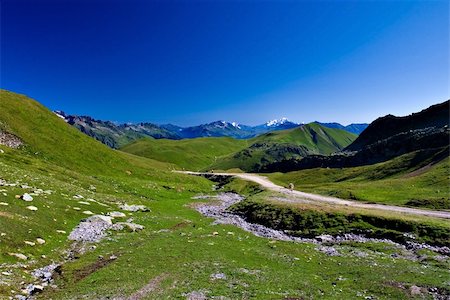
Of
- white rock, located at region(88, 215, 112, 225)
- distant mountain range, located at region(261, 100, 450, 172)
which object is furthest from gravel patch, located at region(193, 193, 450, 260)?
distant mountain range, located at region(261, 100, 450, 172)

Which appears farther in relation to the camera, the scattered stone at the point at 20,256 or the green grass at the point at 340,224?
the green grass at the point at 340,224

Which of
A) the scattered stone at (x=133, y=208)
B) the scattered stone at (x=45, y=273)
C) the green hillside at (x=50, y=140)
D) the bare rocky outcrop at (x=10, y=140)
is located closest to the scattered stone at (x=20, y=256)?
the scattered stone at (x=45, y=273)

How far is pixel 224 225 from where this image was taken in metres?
52.8

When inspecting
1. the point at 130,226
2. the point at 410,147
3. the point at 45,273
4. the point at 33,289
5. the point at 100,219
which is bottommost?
the point at 33,289

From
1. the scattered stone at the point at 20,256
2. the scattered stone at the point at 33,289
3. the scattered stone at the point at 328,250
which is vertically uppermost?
→ the scattered stone at the point at 20,256

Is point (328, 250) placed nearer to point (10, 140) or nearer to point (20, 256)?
point (20, 256)

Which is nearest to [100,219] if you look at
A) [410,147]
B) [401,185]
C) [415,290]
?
[415,290]

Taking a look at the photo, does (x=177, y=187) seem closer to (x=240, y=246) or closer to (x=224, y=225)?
(x=224, y=225)

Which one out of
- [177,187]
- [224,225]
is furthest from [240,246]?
[177,187]

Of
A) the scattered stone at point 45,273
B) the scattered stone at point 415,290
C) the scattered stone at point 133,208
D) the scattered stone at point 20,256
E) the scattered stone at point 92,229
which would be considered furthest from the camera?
the scattered stone at point 133,208

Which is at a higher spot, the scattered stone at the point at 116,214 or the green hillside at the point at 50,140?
the green hillside at the point at 50,140

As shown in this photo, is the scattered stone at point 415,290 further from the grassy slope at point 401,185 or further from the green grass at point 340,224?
the grassy slope at point 401,185

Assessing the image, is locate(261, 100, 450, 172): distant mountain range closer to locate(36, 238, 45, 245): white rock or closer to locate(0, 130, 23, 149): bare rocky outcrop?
locate(36, 238, 45, 245): white rock

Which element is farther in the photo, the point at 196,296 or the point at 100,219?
the point at 100,219
